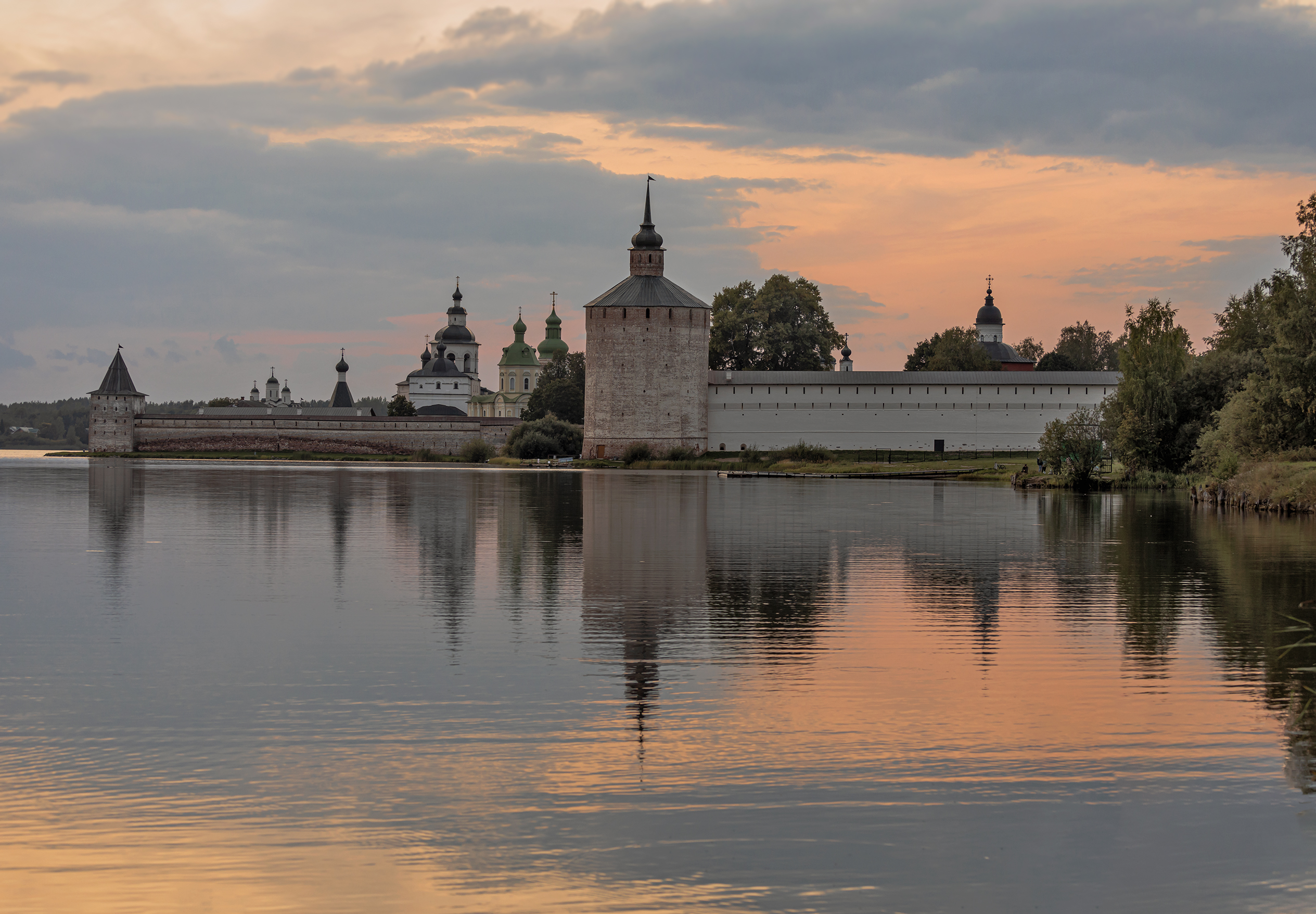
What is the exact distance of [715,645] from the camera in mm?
7629

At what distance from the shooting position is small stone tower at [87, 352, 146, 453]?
66.6 metres

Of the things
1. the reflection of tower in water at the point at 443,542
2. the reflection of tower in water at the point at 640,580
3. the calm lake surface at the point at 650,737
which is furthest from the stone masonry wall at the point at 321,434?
the calm lake surface at the point at 650,737

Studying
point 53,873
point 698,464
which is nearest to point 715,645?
point 53,873

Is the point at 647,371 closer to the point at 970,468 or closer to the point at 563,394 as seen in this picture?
the point at 563,394

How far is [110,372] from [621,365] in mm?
30438

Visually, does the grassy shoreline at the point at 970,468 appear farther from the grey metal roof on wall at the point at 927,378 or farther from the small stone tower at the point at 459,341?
the small stone tower at the point at 459,341

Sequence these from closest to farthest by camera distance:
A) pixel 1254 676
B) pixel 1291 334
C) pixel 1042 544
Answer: pixel 1254 676 → pixel 1042 544 → pixel 1291 334

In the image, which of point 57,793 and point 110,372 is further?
point 110,372

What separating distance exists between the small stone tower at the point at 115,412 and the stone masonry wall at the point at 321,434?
587mm

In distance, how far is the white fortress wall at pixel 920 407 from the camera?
5222 cm

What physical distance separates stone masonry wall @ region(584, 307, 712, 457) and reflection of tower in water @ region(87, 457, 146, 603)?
22234 millimetres

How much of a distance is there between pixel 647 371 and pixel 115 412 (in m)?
30.7

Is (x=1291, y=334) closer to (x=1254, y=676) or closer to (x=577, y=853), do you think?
(x=1254, y=676)

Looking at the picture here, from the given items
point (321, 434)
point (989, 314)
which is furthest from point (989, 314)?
point (321, 434)
